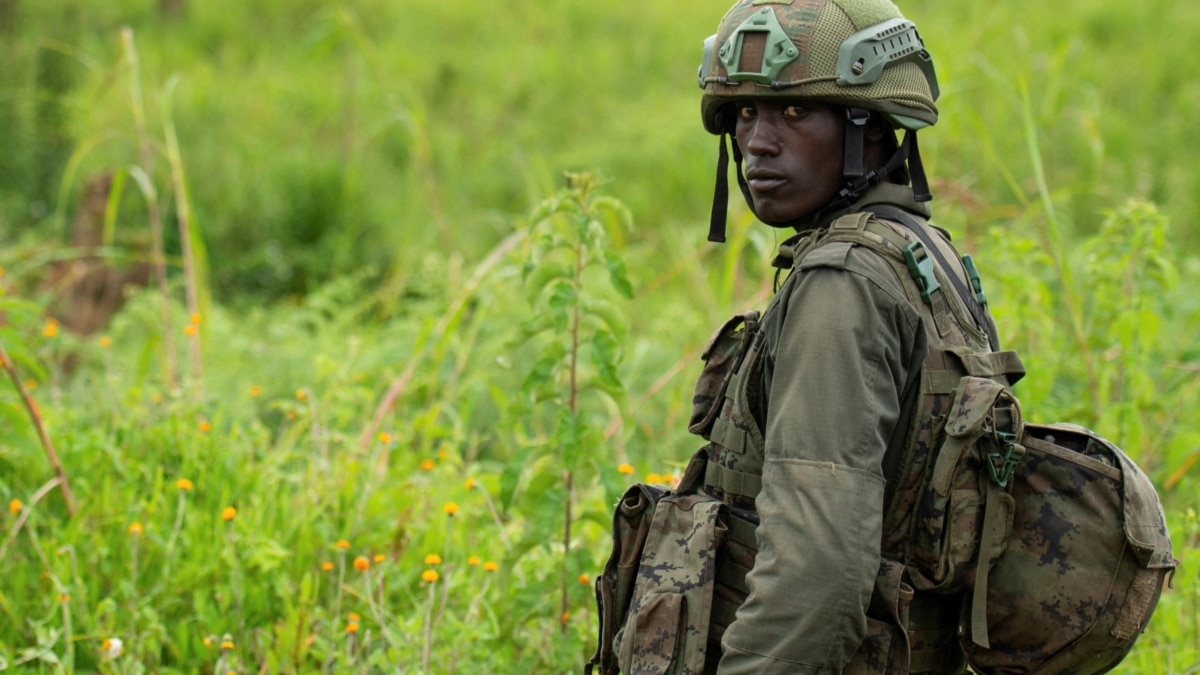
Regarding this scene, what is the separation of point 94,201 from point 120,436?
11.1ft

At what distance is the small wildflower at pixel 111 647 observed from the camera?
277cm

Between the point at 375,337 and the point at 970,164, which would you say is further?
the point at 970,164

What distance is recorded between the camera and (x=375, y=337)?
5594mm

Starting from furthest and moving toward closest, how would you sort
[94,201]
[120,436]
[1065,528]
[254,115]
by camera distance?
[254,115], [94,201], [120,436], [1065,528]

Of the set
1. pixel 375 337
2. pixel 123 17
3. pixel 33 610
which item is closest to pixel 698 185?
pixel 375 337

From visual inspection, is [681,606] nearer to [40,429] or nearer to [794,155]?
[794,155]

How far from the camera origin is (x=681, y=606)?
6.16 feet

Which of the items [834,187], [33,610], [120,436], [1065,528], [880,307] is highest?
[834,187]

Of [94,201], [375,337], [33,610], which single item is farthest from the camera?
[94,201]

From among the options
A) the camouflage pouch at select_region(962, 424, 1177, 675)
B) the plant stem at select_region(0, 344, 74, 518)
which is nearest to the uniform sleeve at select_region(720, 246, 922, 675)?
the camouflage pouch at select_region(962, 424, 1177, 675)

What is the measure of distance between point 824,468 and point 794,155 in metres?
0.56

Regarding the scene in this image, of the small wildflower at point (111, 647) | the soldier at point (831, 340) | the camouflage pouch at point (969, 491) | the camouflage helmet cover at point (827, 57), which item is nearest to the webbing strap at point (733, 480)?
the soldier at point (831, 340)

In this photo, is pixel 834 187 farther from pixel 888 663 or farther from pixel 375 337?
pixel 375 337

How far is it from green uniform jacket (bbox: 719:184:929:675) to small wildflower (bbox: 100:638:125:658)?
1.73 m
